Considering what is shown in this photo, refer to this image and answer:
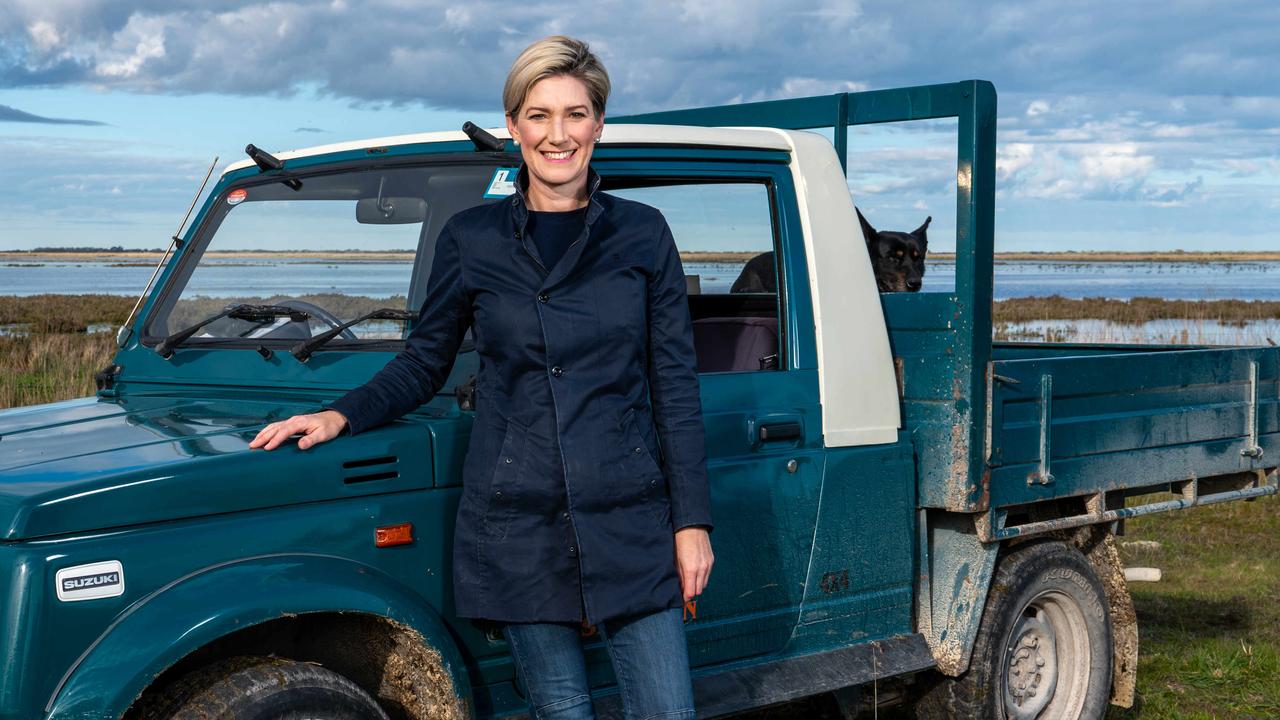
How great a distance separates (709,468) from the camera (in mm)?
3908

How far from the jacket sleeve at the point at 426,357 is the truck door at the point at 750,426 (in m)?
0.96

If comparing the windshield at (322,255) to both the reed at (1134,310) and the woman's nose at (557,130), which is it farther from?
the reed at (1134,310)

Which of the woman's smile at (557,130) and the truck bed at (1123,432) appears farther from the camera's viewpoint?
the truck bed at (1123,432)

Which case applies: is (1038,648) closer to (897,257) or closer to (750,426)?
(750,426)

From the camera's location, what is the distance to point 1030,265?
12406cm

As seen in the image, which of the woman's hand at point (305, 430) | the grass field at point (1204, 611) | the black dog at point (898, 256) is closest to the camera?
the woman's hand at point (305, 430)

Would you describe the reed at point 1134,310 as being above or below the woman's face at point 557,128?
below

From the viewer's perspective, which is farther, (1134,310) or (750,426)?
(1134,310)

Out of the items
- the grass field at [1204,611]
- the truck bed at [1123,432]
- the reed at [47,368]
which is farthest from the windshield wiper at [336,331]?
the reed at [47,368]

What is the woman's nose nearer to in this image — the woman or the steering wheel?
the woman

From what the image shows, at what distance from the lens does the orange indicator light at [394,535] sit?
322 cm

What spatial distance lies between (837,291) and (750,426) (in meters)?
0.65

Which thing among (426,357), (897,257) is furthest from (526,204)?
(897,257)

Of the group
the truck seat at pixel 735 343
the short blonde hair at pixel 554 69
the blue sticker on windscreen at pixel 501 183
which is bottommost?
the truck seat at pixel 735 343
